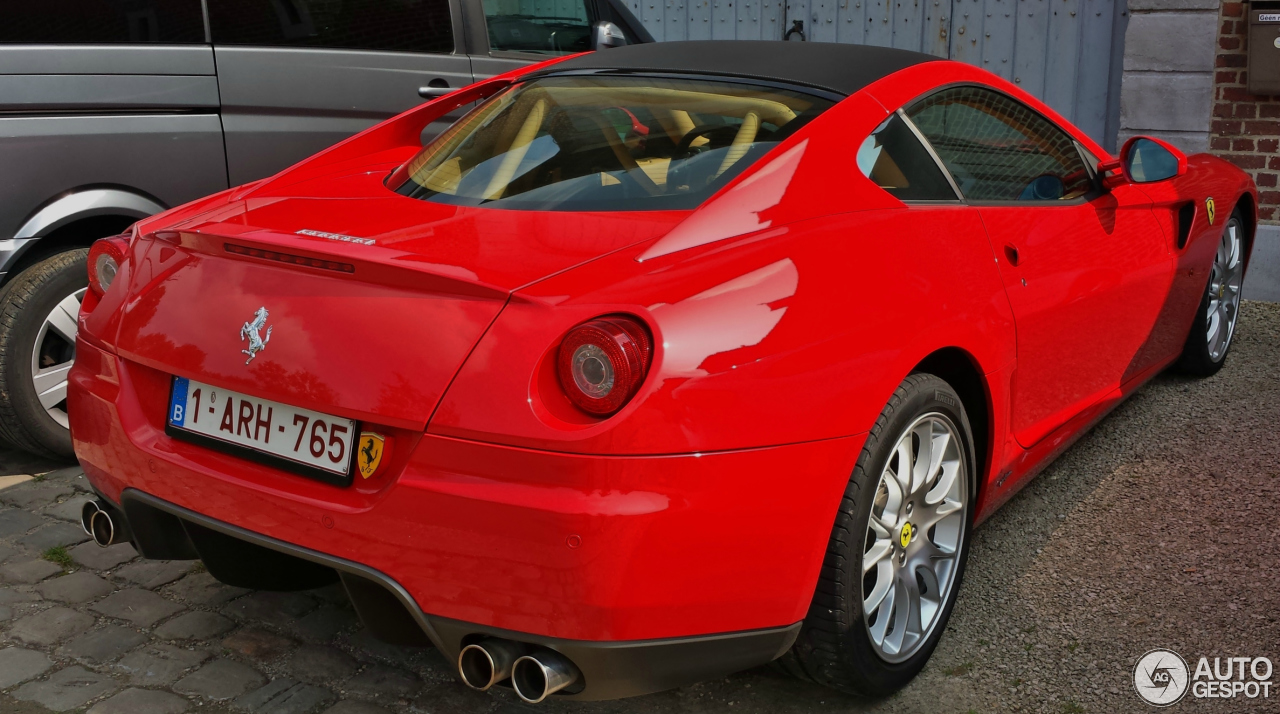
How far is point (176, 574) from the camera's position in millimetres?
3250

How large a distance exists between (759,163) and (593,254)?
519mm

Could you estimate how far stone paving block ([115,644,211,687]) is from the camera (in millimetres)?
2703

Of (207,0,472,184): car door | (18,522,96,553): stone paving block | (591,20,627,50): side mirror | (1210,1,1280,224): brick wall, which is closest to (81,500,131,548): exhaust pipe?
(18,522,96,553): stone paving block

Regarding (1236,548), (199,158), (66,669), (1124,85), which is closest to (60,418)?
(199,158)

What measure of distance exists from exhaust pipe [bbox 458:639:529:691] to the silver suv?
267 centimetres

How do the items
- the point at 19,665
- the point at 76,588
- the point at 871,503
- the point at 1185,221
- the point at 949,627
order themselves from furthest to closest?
1. the point at 1185,221
2. the point at 76,588
3. the point at 949,627
4. the point at 19,665
5. the point at 871,503

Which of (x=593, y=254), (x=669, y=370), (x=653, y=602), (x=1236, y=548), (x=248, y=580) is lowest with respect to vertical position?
(x=1236, y=548)

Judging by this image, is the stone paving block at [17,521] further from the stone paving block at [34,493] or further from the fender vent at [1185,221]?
the fender vent at [1185,221]

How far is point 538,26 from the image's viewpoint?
5.77 m

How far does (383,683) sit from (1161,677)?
5.99 feet

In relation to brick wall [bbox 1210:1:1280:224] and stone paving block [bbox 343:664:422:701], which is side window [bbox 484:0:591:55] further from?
brick wall [bbox 1210:1:1280:224]

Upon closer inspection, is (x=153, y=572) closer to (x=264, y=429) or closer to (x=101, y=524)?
(x=101, y=524)

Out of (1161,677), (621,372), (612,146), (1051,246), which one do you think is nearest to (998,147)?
(1051,246)

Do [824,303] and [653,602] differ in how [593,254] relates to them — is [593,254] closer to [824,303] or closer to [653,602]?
[824,303]
